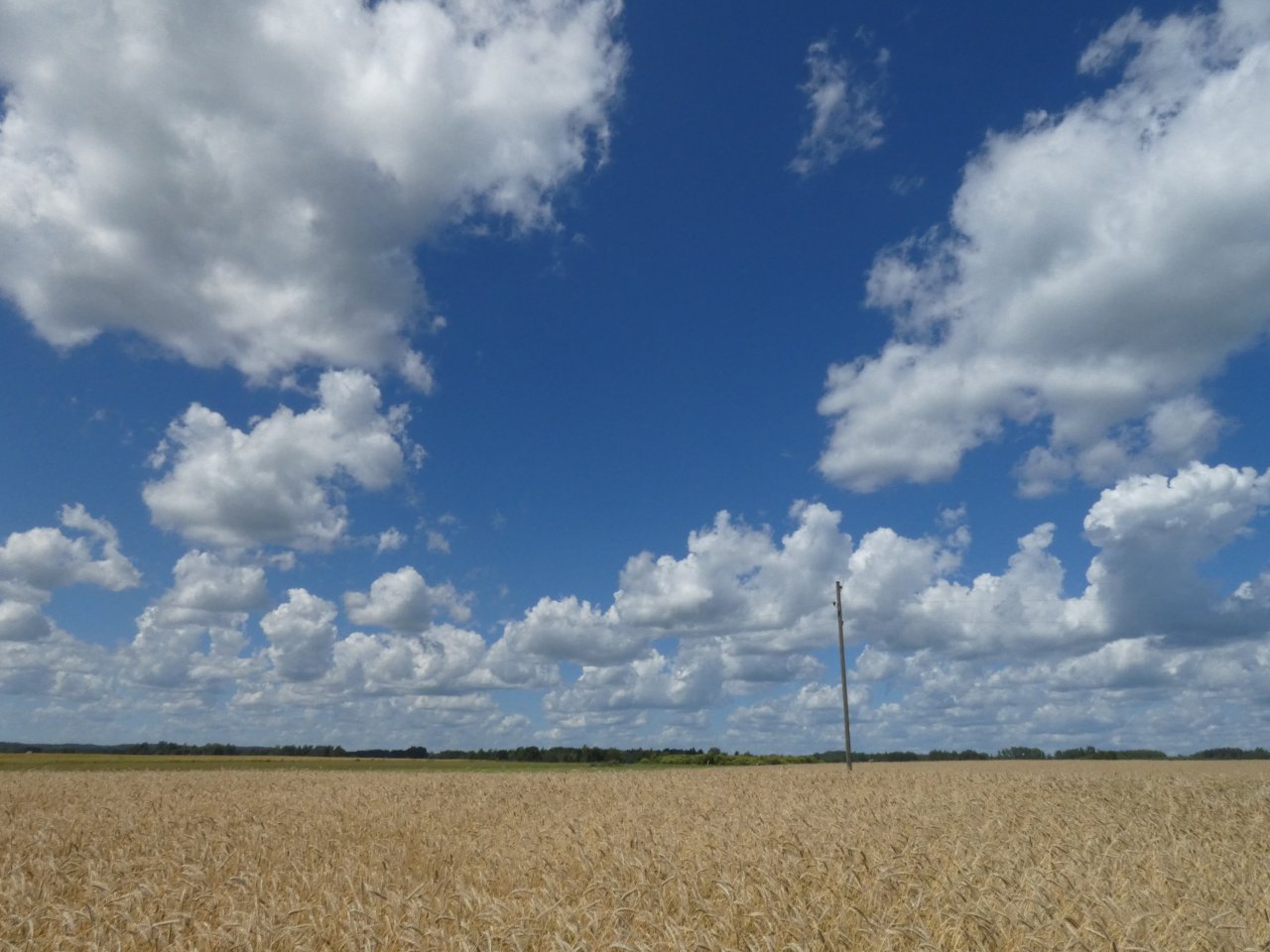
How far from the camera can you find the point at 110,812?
58.1ft

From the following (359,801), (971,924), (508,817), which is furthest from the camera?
(359,801)

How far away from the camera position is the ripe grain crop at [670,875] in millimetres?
5441

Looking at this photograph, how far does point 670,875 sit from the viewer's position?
7.81m

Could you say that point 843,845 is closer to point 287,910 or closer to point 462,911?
point 462,911

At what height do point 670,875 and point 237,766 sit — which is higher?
point 670,875

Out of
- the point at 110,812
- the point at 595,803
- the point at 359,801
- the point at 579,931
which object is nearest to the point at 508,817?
the point at 595,803

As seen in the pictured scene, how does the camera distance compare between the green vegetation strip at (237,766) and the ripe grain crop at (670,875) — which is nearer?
the ripe grain crop at (670,875)

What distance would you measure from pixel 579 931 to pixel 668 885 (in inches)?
72.6

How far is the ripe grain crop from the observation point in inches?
214

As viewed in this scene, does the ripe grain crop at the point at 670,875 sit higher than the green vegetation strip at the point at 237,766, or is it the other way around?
the ripe grain crop at the point at 670,875

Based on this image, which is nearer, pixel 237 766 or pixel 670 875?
pixel 670 875

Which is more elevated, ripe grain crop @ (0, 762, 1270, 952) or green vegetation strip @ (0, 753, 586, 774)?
ripe grain crop @ (0, 762, 1270, 952)

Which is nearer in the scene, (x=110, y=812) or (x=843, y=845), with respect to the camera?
(x=843, y=845)

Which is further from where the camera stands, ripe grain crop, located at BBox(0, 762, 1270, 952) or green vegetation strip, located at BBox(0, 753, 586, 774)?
green vegetation strip, located at BBox(0, 753, 586, 774)
